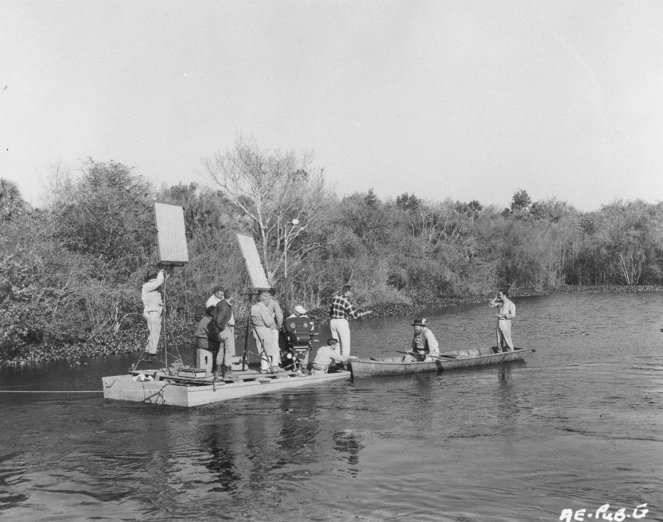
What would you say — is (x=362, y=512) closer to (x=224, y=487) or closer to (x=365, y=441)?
(x=224, y=487)

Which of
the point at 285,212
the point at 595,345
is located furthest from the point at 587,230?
the point at 595,345

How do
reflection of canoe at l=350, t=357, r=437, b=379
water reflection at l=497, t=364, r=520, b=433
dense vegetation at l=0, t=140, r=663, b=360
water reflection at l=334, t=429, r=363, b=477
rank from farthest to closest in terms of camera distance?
dense vegetation at l=0, t=140, r=663, b=360 < reflection of canoe at l=350, t=357, r=437, b=379 < water reflection at l=497, t=364, r=520, b=433 < water reflection at l=334, t=429, r=363, b=477

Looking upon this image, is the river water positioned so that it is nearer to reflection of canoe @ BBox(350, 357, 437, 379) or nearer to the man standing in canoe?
→ reflection of canoe @ BBox(350, 357, 437, 379)

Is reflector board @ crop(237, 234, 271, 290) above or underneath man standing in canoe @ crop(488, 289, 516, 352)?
above

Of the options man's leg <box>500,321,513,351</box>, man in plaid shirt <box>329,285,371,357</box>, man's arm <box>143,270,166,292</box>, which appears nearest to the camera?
man's arm <box>143,270,166,292</box>

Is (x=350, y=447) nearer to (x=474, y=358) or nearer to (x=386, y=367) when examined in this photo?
(x=386, y=367)

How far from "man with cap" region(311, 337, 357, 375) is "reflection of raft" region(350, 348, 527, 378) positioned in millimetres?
353

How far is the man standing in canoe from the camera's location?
61.2ft

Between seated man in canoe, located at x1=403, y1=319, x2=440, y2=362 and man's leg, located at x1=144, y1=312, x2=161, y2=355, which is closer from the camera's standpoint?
man's leg, located at x1=144, y1=312, x2=161, y2=355

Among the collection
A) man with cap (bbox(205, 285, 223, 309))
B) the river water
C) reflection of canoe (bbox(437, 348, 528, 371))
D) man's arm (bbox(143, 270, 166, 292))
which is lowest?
the river water

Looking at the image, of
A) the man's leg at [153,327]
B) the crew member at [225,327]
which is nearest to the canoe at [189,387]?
the crew member at [225,327]

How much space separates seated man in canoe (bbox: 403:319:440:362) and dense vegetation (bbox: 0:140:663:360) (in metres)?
12.3

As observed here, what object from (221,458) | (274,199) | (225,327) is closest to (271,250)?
(274,199)

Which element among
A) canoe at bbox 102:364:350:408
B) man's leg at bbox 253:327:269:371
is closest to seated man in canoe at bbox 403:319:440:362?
canoe at bbox 102:364:350:408
